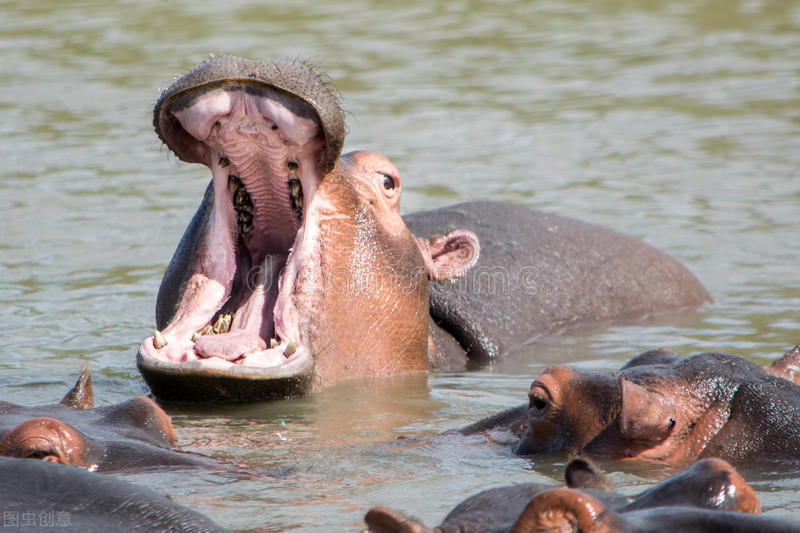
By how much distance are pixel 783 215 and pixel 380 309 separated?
479 centimetres

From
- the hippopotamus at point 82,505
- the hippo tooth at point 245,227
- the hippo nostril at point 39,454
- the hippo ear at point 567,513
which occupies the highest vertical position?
the hippo tooth at point 245,227

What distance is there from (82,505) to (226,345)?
298 cm

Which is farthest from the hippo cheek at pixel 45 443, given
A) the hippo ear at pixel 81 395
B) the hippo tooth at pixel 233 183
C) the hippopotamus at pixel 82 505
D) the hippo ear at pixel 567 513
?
the hippo tooth at pixel 233 183

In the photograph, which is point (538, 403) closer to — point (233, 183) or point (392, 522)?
point (392, 522)

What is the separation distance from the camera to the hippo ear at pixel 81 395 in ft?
16.5

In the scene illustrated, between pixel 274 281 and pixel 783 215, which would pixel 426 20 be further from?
pixel 274 281

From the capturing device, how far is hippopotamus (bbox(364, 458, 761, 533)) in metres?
2.82

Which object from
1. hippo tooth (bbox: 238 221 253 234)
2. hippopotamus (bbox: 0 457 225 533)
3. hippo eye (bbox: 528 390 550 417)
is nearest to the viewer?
hippopotamus (bbox: 0 457 225 533)

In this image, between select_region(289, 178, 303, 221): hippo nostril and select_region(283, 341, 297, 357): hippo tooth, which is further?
select_region(289, 178, 303, 221): hippo nostril

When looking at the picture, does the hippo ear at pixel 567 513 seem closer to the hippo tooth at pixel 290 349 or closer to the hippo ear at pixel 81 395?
the hippo ear at pixel 81 395

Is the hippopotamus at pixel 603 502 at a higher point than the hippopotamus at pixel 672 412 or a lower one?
higher

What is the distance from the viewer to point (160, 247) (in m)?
A: 9.83

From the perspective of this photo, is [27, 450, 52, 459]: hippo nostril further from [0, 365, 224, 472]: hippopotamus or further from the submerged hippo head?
the submerged hippo head

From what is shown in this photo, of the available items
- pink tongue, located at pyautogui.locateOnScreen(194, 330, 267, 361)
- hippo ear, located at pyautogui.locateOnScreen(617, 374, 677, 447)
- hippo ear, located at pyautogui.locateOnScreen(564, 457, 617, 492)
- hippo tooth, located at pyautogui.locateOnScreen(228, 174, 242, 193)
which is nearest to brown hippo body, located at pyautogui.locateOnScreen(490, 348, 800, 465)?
hippo ear, located at pyautogui.locateOnScreen(617, 374, 677, 447)
